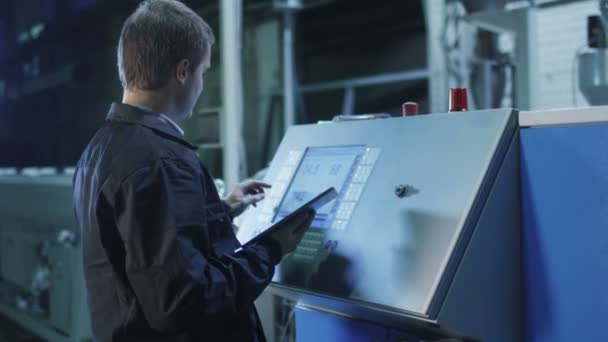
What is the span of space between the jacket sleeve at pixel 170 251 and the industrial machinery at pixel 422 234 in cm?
21

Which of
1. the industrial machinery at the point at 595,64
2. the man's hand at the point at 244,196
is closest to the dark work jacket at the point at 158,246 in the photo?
the man's hand at the point at 244,196

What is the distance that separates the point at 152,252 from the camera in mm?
871

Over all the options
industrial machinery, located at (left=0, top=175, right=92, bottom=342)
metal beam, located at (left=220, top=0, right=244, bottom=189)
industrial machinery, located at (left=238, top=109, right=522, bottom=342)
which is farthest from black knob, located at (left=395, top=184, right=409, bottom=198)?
industrial machinery, located at (left=0, top=175, right=92, bottom=342)

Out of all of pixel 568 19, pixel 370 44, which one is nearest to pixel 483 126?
pixel 568 19

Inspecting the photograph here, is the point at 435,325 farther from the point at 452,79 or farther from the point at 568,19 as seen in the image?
the point at 568,19

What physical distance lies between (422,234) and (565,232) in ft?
0.67

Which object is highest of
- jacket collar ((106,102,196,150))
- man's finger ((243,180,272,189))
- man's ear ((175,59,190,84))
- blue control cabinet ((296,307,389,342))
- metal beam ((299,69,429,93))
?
man's ear ((175,59,190,84))

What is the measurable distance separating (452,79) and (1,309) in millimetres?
3391

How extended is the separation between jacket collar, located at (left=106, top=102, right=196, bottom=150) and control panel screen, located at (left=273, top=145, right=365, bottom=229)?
0.92 feet

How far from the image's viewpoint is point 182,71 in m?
0.99

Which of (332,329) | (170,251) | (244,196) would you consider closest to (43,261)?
(244,196)

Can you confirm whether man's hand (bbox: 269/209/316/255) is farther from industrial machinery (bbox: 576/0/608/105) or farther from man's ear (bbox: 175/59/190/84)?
industrial machinery (bbox: 576/0/608/105)

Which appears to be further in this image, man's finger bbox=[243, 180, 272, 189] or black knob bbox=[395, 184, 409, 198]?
man's finger bbox=[243, 180, 272, 189]

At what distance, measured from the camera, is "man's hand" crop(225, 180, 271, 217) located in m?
1.27
